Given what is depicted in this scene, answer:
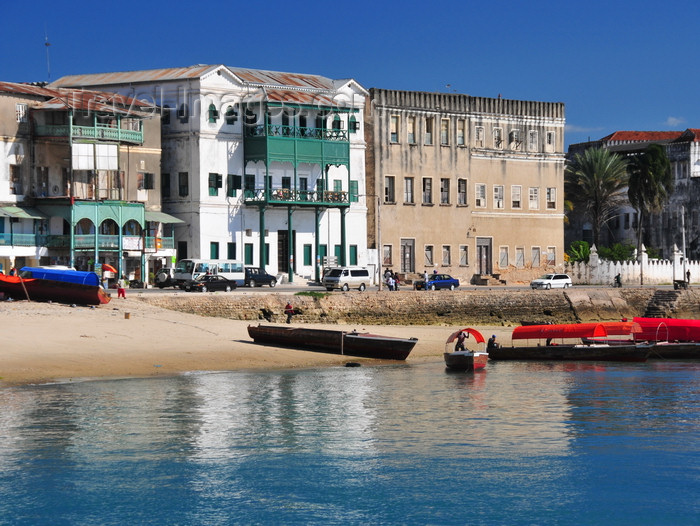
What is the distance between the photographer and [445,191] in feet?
269

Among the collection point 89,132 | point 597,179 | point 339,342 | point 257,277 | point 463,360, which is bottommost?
point 463,360

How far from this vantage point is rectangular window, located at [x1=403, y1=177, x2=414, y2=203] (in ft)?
263

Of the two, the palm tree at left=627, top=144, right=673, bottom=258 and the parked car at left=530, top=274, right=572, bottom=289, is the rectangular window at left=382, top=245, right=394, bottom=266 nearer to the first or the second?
the parked car at left=530, top=274, right=572, bottom=289

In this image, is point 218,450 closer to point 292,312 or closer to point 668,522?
point 668,522

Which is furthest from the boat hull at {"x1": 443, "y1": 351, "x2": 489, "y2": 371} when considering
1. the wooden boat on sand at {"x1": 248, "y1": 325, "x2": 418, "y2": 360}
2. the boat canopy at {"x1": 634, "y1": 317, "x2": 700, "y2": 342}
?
the boat canopy at {"x1": 634, "y1": 317, "x2": 700, "y2": 342}

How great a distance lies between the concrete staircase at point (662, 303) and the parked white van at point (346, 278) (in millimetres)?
17585

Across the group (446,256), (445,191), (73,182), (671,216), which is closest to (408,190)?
(445,191)

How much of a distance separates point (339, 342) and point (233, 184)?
87.5ft

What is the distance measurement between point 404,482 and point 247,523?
4170 millimetres

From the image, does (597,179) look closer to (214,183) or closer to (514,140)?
(514,140)

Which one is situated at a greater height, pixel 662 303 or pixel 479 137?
pixel 479 137

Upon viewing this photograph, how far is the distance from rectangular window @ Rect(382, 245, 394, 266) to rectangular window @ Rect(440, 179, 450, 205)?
19.6ft

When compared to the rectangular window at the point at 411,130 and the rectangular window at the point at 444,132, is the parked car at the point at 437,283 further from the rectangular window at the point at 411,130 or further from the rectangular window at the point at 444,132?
the rectangular window at the point at 444,132

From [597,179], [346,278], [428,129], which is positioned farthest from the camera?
[597,179]
